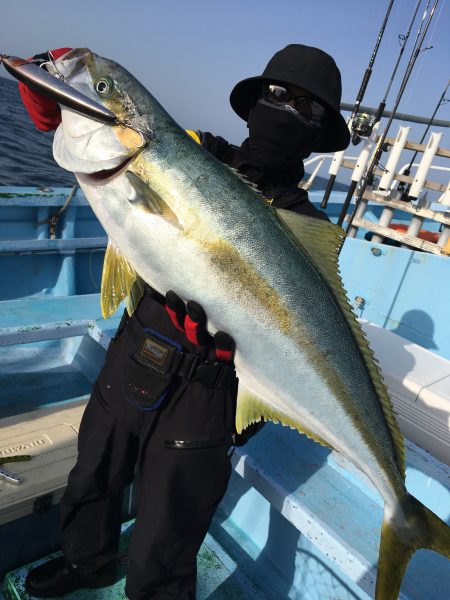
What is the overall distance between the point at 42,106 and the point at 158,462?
1.76 m

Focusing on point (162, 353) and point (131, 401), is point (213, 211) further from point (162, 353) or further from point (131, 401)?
point (131, 401)

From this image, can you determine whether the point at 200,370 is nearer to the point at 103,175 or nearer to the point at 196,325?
the point at 196,325

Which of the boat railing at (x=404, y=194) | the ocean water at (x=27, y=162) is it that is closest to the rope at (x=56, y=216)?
the boat railing at (x=404, y=194)

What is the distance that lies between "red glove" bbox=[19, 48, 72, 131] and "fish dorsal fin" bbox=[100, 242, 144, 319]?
2.33 ft

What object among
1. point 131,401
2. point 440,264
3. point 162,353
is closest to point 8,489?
point 131,401

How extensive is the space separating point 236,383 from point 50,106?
1579mm

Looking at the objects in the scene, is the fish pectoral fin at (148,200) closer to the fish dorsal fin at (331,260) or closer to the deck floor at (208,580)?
the fish dorsal fin at (331,260)

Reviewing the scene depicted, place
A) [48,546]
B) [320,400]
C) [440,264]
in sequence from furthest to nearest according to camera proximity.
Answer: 1. [440,264]
2. [48,546]
3. [320,400]

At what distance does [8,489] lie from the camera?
2611 mm

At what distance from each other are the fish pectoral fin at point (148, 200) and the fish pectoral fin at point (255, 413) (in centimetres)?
82

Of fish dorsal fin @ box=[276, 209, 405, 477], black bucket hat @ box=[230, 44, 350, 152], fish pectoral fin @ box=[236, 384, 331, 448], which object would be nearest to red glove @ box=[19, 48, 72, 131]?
black bucket hat @ box=[230, 44, 350, 152]

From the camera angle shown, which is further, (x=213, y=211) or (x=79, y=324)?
(x=79, y=324)

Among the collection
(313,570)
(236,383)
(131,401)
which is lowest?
(313,570)

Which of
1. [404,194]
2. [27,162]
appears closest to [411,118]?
[404,194]
